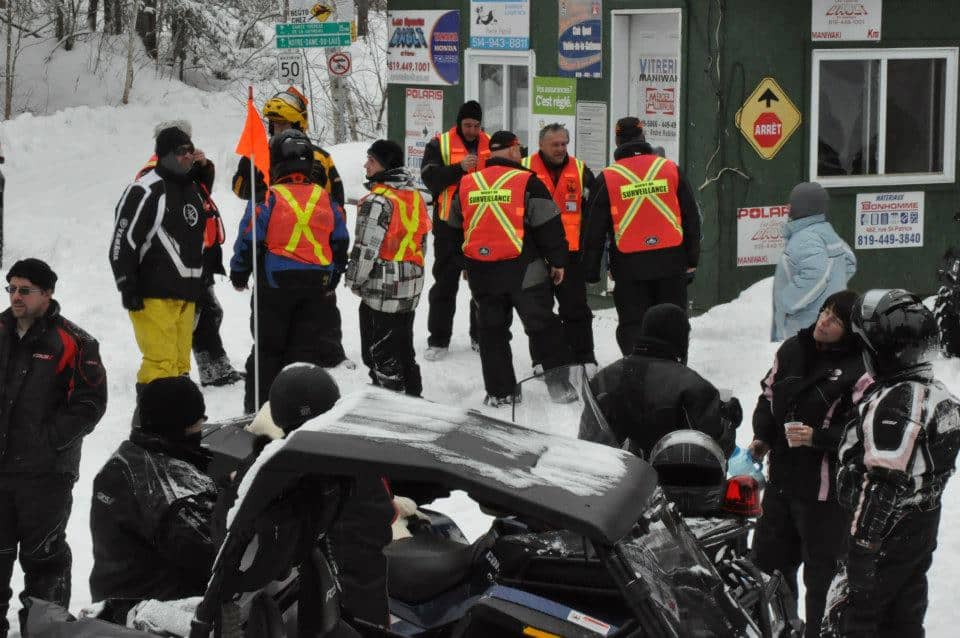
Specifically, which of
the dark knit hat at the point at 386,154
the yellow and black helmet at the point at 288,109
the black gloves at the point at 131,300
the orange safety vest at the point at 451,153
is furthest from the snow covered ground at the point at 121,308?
the yellow and black helmet at the point at 288,109

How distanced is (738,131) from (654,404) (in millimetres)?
6939

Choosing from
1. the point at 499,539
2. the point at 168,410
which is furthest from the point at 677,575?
the point at 168,410

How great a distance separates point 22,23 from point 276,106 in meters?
17.9

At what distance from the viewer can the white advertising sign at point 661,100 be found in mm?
12375

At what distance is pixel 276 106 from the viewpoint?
10.6m

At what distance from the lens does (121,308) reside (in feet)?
42.2

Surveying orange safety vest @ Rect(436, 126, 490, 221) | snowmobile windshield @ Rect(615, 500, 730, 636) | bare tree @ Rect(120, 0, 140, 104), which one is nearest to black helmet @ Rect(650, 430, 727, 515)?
snowmobile windshield @ Rect(615, 500, 730, 636)

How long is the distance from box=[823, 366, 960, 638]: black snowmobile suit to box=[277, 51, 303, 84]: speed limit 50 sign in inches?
367

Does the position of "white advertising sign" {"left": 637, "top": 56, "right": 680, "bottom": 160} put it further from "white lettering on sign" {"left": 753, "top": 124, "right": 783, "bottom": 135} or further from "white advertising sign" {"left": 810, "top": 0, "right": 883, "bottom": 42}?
"white advertising sign" {"left": 810, "top": 0, "right": 883, "bottom": 42}

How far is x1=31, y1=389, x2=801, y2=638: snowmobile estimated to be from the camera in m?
3.24

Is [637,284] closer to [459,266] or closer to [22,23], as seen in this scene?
[459,266]

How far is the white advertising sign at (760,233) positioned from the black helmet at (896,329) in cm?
745

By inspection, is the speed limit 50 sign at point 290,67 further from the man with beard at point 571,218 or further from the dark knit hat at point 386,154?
the dark knit hat at point 386,154

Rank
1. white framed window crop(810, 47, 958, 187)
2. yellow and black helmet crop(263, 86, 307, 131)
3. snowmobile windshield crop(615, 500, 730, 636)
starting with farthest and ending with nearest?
white framed window crop(810, 47, 958, 187) < yellow and black helmet crop(263, 86, 307, 131) < snowmobile windshield crop(615, 500, 730, 636)
